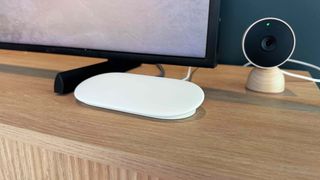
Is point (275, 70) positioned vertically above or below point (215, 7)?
below

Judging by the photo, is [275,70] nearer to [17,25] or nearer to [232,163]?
[232,163]

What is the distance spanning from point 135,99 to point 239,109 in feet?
0.54

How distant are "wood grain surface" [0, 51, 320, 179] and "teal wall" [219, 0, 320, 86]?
21 centimetres

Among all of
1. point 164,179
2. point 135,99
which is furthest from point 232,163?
point 135,99

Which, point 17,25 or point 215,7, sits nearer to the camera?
point 215,7

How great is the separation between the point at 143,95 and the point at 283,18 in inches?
17.8

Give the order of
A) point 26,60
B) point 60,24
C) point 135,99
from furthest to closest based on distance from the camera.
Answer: point 26,60 < point 60,24 < point 135,99

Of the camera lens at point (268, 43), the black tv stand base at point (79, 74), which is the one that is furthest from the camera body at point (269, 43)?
the black tv stand base at point (79, 74)

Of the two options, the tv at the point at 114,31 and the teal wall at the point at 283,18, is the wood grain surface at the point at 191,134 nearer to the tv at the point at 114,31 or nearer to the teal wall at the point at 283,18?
the tv at the point at 114,31

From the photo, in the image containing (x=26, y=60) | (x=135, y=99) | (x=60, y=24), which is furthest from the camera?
(x=26, y=60)

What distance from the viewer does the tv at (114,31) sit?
1.48ft

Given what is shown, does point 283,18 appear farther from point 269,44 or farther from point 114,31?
point 114,31

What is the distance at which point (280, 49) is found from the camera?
459 mm

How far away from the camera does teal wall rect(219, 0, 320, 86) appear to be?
0.64 m
